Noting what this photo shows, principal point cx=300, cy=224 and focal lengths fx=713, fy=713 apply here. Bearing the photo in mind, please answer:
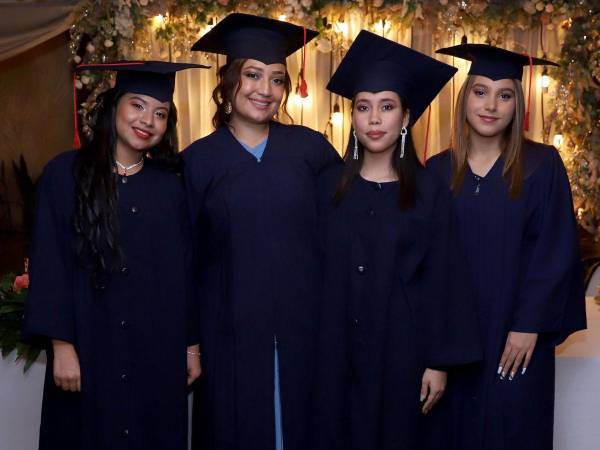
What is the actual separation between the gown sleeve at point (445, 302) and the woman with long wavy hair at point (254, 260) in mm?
417

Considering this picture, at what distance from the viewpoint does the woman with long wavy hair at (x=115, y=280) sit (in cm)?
240

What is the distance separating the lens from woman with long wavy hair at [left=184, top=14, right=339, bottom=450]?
8.41 feet

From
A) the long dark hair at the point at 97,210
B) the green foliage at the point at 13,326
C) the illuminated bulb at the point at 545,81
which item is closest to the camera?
the long dark hair at the point at 97,210

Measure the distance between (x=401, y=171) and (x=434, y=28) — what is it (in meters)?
3.60

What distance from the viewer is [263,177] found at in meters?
2.59

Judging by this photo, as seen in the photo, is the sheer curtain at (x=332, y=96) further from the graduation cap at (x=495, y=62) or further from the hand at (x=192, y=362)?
the hand at (x=192, y=362)

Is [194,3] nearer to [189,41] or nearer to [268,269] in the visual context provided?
[189,41]

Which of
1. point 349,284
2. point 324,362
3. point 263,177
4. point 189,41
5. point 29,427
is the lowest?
point 29,427

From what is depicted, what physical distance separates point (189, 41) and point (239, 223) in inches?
139

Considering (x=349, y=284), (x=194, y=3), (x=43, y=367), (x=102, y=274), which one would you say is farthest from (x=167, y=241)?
(x=194, y=3)

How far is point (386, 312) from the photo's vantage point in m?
2.43

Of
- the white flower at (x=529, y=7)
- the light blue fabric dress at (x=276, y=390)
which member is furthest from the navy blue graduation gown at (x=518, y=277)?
the white flower at (x=529, y=7)

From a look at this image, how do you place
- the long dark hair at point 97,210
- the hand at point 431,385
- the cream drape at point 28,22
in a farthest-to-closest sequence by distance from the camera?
the cream drape at point 28,22, the hand at point 431,385, the long dark hair at point 97,210

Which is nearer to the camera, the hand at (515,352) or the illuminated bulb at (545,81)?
the hand at (515,352)
